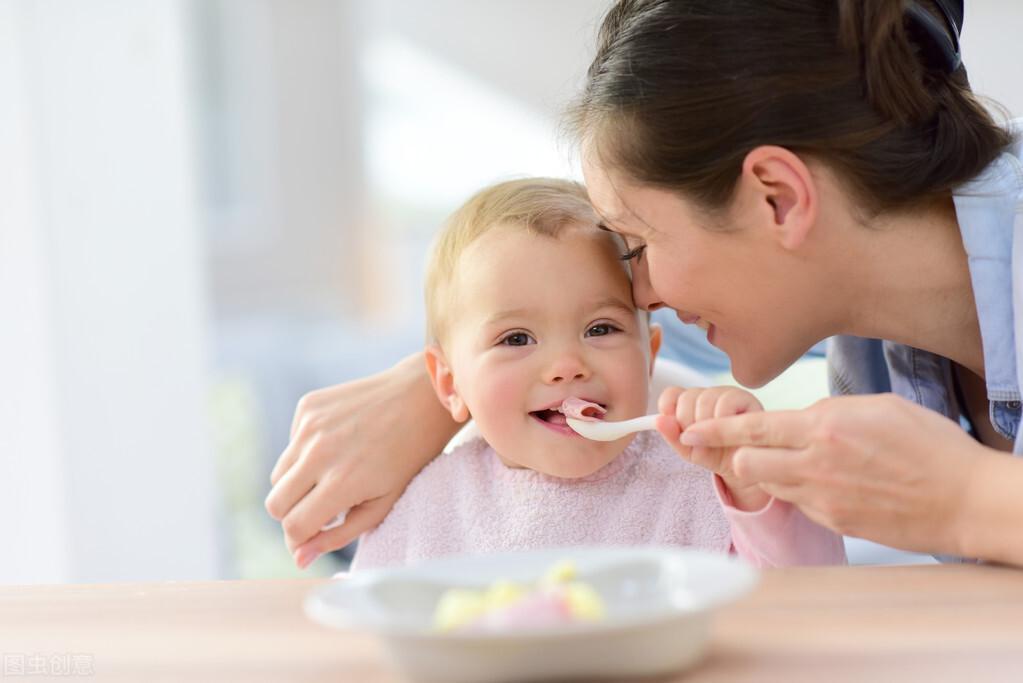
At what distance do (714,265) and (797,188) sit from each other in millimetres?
125

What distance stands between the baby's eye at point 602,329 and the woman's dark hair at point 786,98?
0.20 metres

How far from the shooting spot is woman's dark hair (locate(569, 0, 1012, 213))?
1000mm

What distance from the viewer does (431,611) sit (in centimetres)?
63

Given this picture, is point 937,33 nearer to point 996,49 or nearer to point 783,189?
point 783,189

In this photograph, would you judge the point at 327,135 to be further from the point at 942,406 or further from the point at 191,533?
the point at 942,406

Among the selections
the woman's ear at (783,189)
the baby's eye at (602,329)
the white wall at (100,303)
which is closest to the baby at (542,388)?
the baby's eye at (602,329)

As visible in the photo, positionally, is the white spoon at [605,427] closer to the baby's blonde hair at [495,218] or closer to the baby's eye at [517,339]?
the baby's eye at [517,339]

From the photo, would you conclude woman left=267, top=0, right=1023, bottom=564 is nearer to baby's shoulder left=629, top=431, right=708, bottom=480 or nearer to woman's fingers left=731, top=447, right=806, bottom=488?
woman's fingers left=731, top=447, right=806, bottom=488

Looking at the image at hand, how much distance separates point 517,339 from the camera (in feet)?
4.01

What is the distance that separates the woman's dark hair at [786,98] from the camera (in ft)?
3.28

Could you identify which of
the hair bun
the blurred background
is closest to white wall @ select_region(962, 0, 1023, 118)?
the blurred background

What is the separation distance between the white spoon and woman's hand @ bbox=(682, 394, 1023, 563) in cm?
22

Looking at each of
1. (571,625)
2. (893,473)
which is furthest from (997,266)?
(571,625)

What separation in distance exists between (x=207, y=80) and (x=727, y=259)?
17.2 feet
